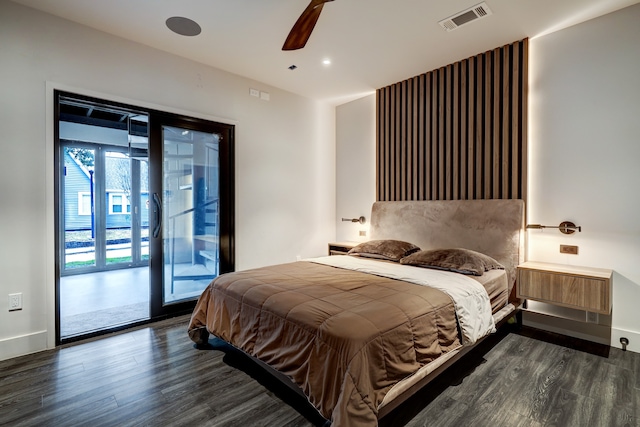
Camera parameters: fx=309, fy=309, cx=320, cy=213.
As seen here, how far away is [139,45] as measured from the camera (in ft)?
10.5

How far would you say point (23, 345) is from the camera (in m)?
2.58

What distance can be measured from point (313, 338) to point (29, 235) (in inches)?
105

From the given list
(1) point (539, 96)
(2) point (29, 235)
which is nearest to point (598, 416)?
(1) point (539, 96)

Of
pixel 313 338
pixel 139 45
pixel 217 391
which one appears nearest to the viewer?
pixel 313 338

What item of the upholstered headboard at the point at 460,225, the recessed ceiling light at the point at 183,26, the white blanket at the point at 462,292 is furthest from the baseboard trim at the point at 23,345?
the upholstered headboard at the point at 460,225

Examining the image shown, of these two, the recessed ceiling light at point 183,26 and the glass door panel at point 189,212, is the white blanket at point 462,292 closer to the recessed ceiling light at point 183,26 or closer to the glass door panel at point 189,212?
the glass door panel at point 189,212

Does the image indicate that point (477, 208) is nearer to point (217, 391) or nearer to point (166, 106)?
point (217, 391)

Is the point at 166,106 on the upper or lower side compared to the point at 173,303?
upper

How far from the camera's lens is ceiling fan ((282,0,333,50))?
6.68ft

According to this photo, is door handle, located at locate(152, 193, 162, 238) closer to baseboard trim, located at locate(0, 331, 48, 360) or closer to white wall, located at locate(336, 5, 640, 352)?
baseboard trim, located at locate(0, 331, 48, 360)

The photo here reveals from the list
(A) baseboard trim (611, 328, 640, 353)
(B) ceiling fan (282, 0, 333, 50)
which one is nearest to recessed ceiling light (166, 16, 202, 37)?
(B) ceiling fan (282, 0, 333, 50)

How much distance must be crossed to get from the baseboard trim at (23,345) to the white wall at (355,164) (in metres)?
3.77

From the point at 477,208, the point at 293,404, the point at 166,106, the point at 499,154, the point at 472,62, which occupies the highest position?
the point at 472,62

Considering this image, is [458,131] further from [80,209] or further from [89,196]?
[80,209]
